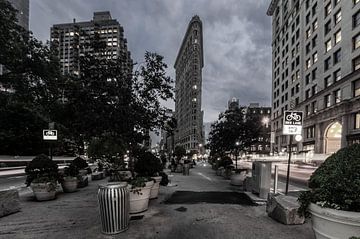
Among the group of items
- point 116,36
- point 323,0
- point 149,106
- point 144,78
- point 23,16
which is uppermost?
point 323,0

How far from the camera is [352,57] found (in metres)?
32.2

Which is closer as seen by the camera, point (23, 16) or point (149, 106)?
point (149, 106)

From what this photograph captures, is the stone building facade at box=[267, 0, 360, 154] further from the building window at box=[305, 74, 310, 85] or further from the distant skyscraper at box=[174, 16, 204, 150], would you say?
the distant skyscraper at box=[174, 16, 204, 150]

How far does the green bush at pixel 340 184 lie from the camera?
11.0 feet

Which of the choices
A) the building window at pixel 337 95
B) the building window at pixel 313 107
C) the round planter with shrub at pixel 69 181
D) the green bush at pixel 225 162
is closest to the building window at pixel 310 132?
the building window at pixel 313 107

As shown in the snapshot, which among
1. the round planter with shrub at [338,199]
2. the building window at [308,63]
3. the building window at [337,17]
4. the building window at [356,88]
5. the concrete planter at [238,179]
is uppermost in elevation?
the building window at [337,17]

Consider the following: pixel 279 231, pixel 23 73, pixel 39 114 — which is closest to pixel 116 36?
pixel 279 231

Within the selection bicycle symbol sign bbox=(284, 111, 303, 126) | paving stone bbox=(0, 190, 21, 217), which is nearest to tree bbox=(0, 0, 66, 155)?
paving stone bbox=(0, 190, 21, 217)

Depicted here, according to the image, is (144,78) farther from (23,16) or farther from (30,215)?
(23,16)

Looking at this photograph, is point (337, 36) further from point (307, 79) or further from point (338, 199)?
point (338, 199)

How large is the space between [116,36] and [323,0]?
144 feet

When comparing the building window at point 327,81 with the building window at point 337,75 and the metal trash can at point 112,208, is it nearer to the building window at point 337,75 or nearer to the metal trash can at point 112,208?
the building window at point 337,75

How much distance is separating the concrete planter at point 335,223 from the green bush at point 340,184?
7.2 inches

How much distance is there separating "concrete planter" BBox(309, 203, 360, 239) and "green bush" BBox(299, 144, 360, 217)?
182 millimetres
